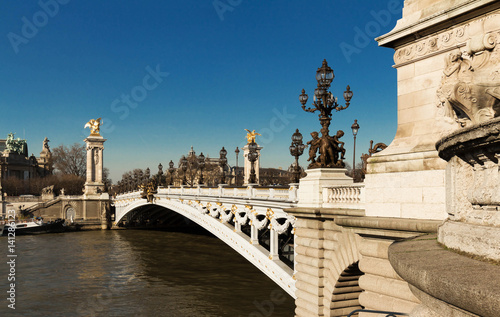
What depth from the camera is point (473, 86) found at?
179 inches

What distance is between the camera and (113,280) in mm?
27562

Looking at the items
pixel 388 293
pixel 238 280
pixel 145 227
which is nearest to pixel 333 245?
pixel 388 293

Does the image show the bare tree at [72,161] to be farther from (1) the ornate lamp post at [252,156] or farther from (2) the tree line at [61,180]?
(1) the ornate lamp post at [252,156]

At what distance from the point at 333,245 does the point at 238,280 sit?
50.6 feet

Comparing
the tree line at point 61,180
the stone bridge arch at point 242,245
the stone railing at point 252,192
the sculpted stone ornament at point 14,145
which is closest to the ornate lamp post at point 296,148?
the stone railing at point 252,192

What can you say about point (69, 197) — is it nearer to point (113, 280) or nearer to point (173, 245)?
point (173, 245)

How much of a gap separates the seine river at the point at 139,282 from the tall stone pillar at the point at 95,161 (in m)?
25.2

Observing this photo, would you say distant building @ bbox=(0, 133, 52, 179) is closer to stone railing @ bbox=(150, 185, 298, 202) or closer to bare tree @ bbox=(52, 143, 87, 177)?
bare tree @ bbox=(52, 143, 87, 177)

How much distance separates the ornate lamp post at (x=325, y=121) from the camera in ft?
38.8

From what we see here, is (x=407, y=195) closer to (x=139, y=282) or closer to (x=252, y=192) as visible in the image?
(x=252, y=192)

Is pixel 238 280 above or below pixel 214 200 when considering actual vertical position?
below

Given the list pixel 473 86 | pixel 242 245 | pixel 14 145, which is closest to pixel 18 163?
pixel 14 145

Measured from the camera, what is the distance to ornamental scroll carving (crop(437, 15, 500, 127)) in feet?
14.7

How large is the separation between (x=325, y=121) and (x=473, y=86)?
7.46 meters
